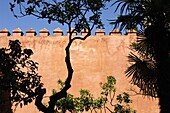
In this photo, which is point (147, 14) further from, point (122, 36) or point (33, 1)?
point (122, 36)

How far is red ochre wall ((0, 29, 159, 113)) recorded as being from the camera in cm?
Answer: 1288

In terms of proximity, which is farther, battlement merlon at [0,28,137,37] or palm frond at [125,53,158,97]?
battlement merlon at [0,28,137,37]

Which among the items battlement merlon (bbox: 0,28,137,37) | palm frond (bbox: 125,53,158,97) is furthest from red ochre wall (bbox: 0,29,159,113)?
palm frond (bbox: 125,53,158,97)

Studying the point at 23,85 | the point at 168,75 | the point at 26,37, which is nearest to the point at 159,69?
the point at 168,75

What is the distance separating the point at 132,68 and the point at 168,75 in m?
1.43

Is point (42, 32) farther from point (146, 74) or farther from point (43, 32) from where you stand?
point (146, 74)

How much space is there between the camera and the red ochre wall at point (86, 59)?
1288 cm

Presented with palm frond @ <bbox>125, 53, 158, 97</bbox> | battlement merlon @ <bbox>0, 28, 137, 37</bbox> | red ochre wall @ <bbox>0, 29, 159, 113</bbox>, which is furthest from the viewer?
battlement merlon @ <bbox>0, 28, 137, 37</bbox>

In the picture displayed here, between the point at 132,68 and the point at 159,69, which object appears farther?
the point at 132,68

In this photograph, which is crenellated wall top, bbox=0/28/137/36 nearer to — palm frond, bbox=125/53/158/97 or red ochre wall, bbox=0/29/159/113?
red ochre wall, bbox=0/29/159/113

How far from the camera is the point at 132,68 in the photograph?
7035 millimetres

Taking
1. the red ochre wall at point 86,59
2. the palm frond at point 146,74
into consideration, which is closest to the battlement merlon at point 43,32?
the red ochre wall at point 86,59

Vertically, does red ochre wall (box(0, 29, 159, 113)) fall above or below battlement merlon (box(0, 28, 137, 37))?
below

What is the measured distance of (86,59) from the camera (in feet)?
43.9
